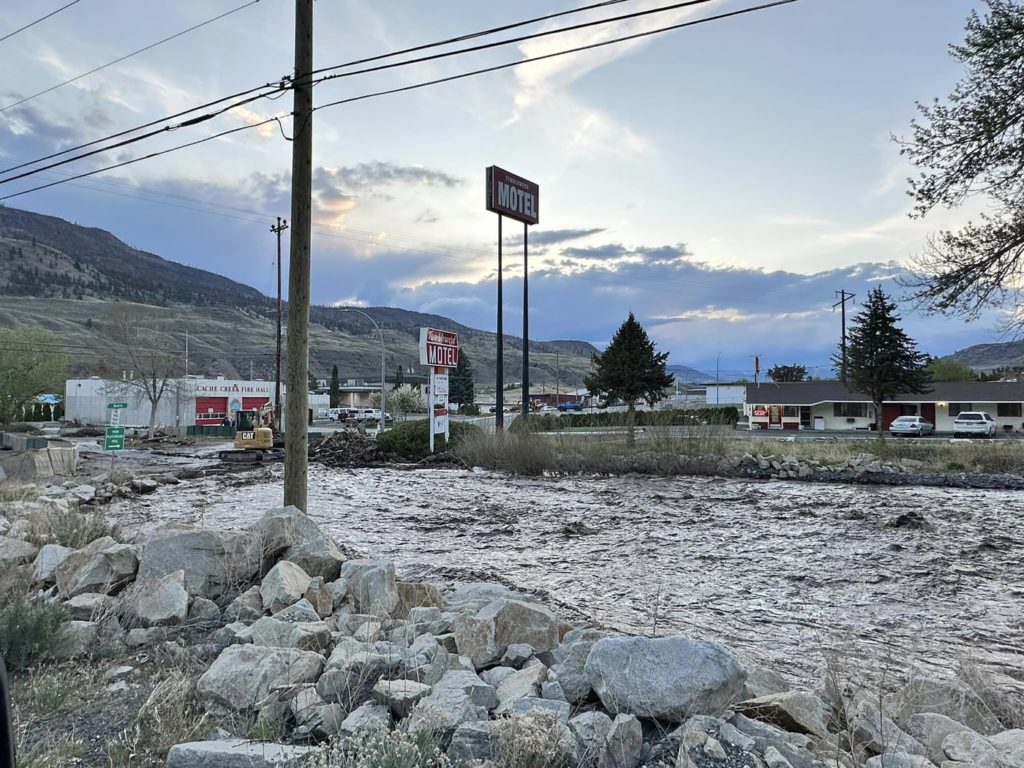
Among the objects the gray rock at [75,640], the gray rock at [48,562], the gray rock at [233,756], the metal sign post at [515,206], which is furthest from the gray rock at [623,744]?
the metal sign post at [515,206]

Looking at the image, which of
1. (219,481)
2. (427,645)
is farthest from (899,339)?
(427,645)

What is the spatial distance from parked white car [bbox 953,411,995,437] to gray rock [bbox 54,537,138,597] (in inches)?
2287

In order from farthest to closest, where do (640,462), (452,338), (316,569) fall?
(452,338), (640,462), (316,569)

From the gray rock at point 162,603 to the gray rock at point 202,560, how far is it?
427 millimetres

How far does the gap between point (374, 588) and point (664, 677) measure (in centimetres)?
374

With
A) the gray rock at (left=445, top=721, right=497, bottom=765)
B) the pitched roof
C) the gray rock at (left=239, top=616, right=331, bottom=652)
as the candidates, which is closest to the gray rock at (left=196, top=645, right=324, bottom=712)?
the gray rock at (left=239, top=616, right=331, bottom=652)

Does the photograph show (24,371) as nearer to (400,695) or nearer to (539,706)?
(400,695)

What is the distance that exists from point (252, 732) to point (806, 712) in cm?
315

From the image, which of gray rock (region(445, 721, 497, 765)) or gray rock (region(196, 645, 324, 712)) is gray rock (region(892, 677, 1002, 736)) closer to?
gray rock (region(445, 721, 497, 765))

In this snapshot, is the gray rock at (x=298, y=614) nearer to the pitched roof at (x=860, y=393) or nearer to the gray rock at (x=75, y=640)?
the gray rock at (x=75, y=640)

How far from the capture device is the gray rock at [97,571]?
22.5ft

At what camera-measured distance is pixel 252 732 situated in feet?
12.3

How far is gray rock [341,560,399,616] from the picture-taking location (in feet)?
21.7

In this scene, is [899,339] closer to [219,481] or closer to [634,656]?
[219,481]
